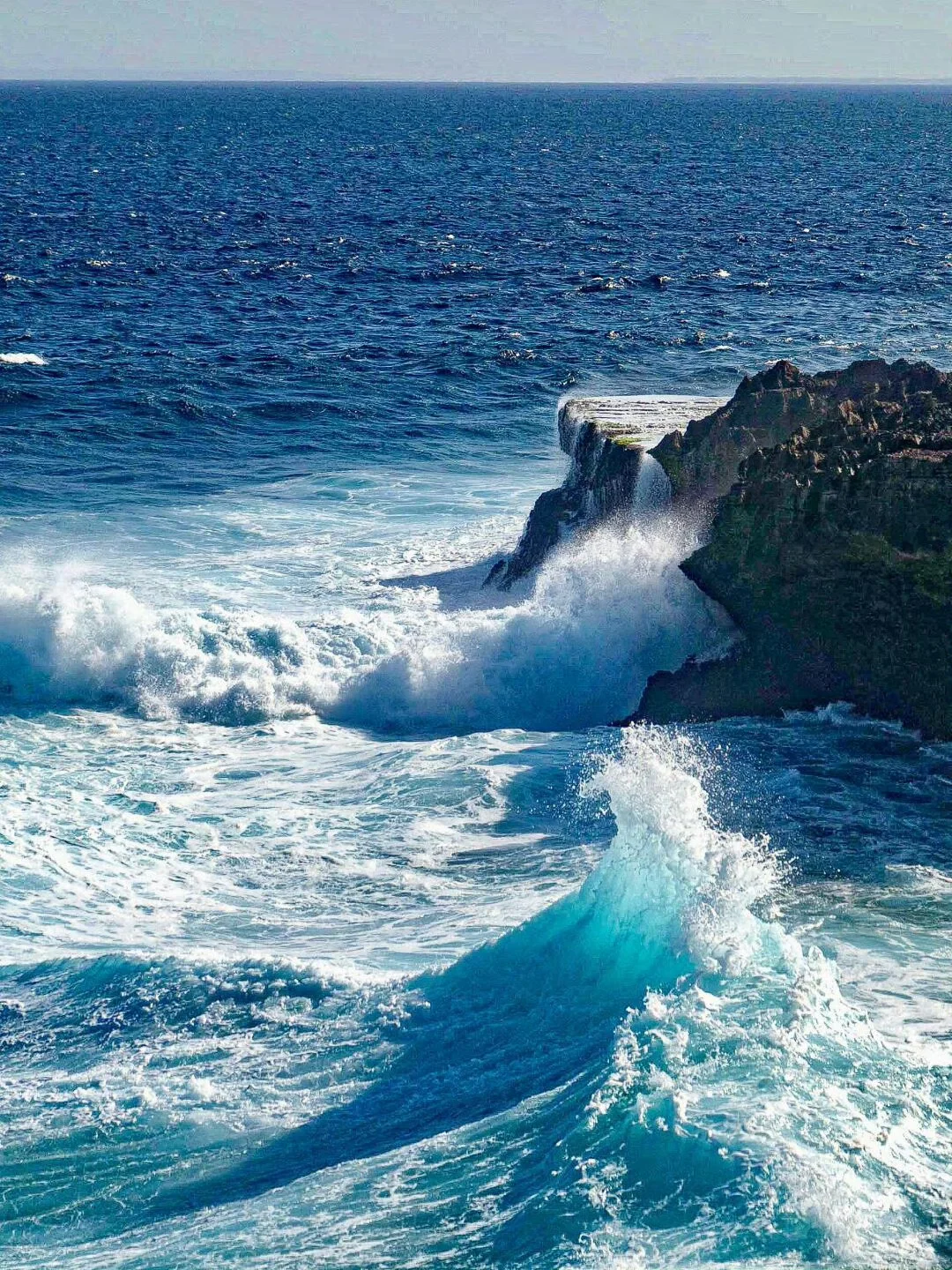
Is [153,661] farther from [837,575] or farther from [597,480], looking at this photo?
[837,575]

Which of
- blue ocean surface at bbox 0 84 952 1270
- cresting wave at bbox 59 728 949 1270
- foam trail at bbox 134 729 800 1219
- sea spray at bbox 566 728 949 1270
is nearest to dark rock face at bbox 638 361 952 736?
blue ocean surface at bbox 0 84 952 1270

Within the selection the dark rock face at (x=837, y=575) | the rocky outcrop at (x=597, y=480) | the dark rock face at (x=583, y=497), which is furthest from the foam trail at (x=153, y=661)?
the dark rock face at (x=837, y=575)

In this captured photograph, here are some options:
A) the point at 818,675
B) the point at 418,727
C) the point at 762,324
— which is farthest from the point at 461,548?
the point at 762,324

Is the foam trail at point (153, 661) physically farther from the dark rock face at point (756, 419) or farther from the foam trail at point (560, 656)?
the dark rock face at point (756, 419)

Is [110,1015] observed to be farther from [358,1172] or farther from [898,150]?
[898,150]

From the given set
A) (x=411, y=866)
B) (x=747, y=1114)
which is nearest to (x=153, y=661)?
(x=411, y=866)

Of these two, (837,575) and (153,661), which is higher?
(837,575)

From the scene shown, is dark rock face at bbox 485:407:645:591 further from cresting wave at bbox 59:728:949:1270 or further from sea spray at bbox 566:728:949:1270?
sea spray at bbox 566:728:949:1270
